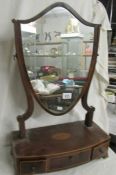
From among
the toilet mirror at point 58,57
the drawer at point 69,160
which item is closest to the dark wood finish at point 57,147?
the drawer at point 69,160

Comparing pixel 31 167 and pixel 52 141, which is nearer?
pixel 31 167

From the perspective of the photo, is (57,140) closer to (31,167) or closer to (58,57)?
(31,167)

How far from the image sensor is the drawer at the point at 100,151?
106 cm

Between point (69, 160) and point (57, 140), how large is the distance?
124 millimetres

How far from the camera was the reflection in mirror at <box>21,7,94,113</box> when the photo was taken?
1002 millimetres

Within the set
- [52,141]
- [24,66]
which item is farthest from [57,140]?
[24,66]

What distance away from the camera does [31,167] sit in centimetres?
94

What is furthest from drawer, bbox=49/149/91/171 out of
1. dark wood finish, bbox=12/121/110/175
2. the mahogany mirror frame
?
the mahogany mirror frame

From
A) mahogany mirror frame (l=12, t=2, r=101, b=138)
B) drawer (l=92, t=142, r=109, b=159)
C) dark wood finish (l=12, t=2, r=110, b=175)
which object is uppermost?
mahogany mirror frame (l=12, t=2, r=101, b=138)

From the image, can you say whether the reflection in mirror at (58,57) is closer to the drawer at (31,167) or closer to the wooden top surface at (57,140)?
the wooden top surface at (57,140)

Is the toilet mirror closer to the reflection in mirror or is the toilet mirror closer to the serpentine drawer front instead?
the reflection in mirror

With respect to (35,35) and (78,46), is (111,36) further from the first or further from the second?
(35,35)

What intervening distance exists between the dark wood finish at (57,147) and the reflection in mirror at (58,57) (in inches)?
6.1

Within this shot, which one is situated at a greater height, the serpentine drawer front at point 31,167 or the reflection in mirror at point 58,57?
the reflection in mirror at point 58,57
